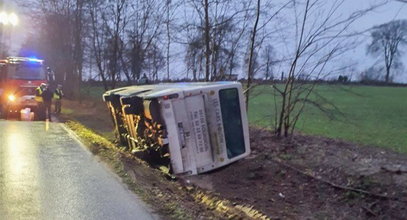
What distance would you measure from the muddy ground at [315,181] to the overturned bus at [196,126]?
0.57 m

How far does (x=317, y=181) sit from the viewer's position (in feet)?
31.9

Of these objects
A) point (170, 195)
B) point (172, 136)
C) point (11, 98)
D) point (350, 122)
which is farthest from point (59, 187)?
point (11, 98)

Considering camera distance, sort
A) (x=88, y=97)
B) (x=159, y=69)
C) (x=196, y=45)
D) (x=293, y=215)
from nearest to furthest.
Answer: (x=293, y=215) < (x=196, y=45) < (x=159, y=69) < (x=88, y=97)

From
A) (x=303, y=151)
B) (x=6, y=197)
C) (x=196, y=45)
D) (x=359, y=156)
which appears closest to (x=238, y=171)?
(x=303, y=151)

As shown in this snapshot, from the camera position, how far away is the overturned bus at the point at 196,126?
32.2 feet

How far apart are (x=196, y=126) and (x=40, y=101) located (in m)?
16.0

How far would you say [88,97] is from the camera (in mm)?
38688

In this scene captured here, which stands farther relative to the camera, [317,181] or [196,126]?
[196,126]

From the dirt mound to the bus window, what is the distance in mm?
768

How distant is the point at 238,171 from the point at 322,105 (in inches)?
151

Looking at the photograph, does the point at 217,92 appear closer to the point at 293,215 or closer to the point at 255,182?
the point at 255,182

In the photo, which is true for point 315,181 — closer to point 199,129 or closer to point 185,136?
point 199,129

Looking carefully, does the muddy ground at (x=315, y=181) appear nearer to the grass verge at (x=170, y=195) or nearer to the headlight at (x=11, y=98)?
the grass verge at (x=170, y=195)

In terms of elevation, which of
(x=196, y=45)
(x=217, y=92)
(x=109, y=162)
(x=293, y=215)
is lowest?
(x=293, y=215)
